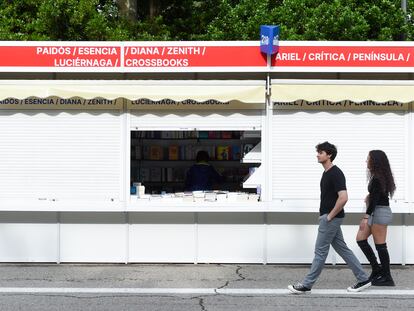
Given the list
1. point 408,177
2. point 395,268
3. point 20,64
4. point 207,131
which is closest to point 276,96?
point 207,131

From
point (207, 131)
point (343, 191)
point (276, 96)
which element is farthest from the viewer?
point (207, 131)

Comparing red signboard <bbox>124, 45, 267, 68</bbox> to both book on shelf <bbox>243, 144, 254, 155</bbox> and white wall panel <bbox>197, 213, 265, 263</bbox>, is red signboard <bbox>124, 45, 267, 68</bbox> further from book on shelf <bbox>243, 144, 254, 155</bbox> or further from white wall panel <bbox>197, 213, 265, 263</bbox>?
white wall panel <bbox>197, 213, 265, 263</bbox>

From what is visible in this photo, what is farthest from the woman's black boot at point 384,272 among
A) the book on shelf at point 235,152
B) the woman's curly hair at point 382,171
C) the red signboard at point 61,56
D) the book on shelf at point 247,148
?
the red signboard at point 61,56

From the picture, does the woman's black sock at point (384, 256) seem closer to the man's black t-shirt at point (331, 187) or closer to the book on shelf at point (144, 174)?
the man's black t-shirt at point (331, 187)

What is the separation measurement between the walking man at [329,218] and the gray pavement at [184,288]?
29cm

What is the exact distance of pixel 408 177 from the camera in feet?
34.7

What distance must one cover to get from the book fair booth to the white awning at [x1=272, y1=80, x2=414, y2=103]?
3.4 inches

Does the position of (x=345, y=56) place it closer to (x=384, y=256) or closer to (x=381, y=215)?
(x=381, y=215)

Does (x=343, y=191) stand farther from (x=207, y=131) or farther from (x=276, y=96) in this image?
(x=207, y=131)

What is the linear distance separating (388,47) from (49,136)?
15.8ft

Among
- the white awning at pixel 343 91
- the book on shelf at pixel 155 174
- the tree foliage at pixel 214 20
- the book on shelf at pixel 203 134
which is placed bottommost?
the book on shelf at pixel 155 174

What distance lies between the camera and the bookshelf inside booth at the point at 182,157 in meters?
11.6

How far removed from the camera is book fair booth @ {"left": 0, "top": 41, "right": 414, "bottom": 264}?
10523 millimetres

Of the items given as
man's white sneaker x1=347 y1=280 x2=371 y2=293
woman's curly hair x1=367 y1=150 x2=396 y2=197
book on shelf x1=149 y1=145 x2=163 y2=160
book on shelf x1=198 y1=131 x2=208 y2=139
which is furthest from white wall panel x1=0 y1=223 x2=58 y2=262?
woman's curly hair x1=367 y1=150 x2=396 y2=197
